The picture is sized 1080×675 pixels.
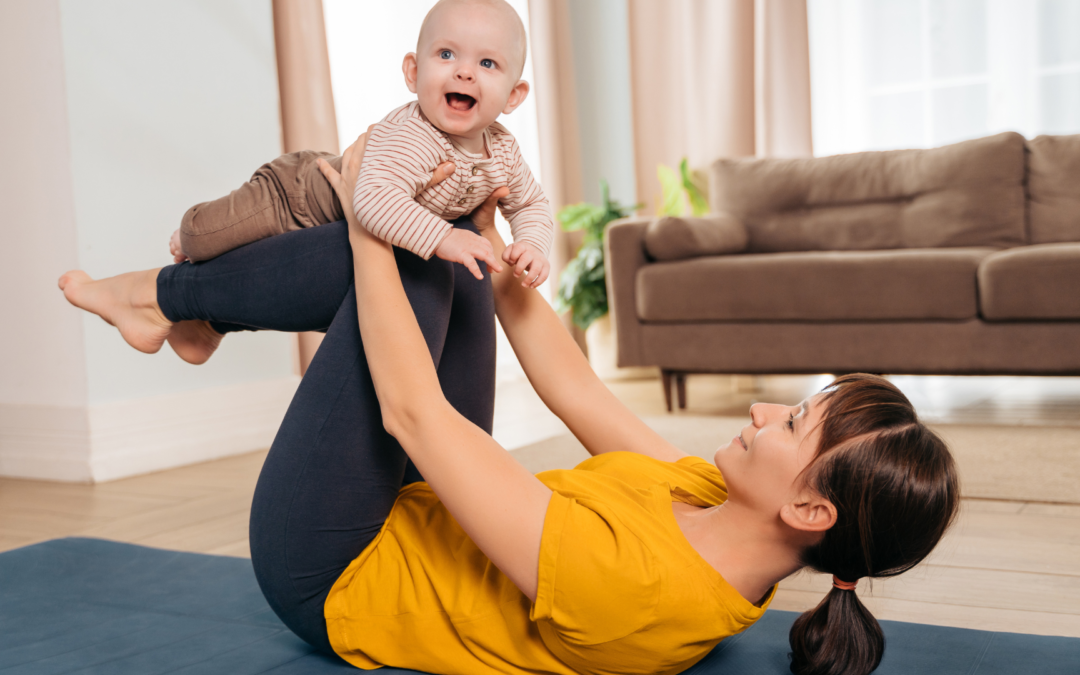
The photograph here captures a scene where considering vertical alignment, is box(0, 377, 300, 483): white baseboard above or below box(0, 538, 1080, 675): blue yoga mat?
above

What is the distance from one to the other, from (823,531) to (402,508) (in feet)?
1.76

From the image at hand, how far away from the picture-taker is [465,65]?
1119 mm

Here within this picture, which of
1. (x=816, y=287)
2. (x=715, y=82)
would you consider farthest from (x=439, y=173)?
(x=715, y=82)

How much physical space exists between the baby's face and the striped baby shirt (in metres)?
0.04

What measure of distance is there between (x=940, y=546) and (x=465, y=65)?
Result: 1.23 metres

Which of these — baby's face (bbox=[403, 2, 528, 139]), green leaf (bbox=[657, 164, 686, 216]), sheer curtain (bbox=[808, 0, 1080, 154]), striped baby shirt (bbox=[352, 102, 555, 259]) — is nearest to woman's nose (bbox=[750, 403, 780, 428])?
striped baby shirt (bbox=[352, 102, 555, 259])

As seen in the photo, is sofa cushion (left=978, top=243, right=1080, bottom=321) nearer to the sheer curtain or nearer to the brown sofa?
the brown sofa

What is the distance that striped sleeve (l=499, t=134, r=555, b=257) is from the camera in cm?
125

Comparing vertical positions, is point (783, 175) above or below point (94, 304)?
above

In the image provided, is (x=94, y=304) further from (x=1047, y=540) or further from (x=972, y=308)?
(x=972, y=308)

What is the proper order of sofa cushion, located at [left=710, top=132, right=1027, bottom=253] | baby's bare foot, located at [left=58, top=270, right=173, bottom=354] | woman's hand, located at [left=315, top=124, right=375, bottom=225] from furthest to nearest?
sofa cushion, located at [left=710, top=132, right=1027, bottom=253]
baby's bare foot, located at [left=58, top=270, right=173, bottom=354]
woman's hand, located at [left=315, top=124, right=375, bottom=225]

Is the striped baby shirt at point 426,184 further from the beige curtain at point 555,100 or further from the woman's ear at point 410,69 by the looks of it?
the beige curtain at point 555,100

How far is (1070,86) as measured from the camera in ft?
13.5

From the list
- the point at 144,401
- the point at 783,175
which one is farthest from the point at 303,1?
the point at 783,175
